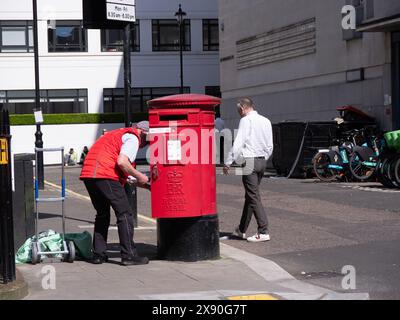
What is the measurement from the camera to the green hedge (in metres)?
42.9

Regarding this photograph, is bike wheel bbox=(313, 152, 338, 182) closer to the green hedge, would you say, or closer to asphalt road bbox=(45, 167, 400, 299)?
asphalt road bbox=(45, 167, 400, 299)

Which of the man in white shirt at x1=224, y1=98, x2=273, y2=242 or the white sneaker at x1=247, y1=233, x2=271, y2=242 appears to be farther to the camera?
the white sneaker at x1=247, y1=233, x2=271, y2=242

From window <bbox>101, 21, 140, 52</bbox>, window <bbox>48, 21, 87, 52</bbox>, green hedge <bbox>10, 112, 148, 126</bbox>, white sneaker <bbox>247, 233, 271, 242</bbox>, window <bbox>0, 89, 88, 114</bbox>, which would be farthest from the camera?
window <bbox>101, 21, 140, 52</bbox>

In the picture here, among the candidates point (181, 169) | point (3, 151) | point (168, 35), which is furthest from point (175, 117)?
point (168, 35)

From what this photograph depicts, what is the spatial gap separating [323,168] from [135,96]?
27750 mm

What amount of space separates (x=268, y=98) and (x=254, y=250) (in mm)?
20094

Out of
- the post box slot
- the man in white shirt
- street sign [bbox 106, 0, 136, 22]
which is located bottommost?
the man in white shirt

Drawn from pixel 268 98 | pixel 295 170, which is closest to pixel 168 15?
pixel 268 98

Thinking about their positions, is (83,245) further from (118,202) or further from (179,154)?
(179,154)

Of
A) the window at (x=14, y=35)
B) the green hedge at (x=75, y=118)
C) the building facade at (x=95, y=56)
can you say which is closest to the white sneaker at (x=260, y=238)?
the green hedge at (x=75, y=118)

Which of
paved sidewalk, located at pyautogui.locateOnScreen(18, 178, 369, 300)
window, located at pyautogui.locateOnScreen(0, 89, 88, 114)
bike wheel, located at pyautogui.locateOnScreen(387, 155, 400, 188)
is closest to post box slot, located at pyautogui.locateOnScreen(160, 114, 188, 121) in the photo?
paved sidewalk, located at pyautogui.locateOnScreen(18, 178, 369, 300)

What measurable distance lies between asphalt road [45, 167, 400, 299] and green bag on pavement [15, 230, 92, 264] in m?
2.21

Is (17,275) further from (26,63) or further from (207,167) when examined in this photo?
(26,63)

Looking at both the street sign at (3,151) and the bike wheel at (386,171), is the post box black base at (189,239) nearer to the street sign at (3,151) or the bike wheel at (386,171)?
the street sign at (3,151)
